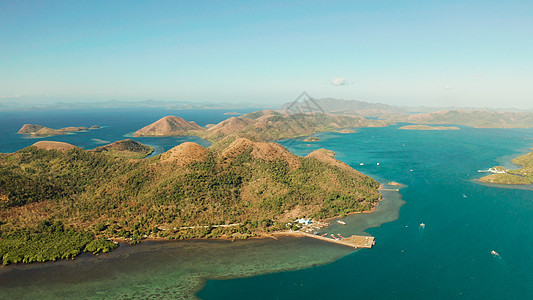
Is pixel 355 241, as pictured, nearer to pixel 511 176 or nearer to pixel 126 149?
pixel 511 176

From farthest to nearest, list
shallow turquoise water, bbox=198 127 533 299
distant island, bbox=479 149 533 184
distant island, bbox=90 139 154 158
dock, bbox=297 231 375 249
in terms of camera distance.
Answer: distant island, bbox=90 139 154 158, distant island, bbox=479 149 533 184, dock, bbox=297 231 375 249, shallow turquoise water, bbox=198 127 533 299

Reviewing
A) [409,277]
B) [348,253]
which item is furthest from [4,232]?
[409,277]

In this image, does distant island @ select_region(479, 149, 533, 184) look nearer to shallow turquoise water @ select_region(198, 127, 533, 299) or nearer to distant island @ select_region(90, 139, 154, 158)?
shallow turquoise water @ select_region(198, 127, 533, 299)

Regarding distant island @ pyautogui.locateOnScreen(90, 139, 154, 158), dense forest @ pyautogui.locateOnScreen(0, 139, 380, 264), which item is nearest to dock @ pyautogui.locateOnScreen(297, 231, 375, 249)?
dense forest @ pyautogui.locateOnScreen(0, 139, 380, 264)

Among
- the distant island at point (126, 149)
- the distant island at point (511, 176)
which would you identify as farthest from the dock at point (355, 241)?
the distant island at point (126, 149)

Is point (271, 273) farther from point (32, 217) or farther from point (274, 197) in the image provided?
point (32, 217)

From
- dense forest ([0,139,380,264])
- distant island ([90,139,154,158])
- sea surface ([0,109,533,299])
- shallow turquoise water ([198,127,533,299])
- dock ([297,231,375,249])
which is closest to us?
sea surface ([0,109,533,299])

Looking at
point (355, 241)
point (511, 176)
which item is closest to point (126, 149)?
point (355, 241)

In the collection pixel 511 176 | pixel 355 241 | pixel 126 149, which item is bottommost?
pixel 355 241

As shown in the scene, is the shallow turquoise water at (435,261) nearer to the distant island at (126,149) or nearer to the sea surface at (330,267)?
the sea surface at (330,267)

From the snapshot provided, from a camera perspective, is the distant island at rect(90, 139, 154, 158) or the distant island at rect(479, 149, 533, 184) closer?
the distant island at rect(479, 149, 533, 184)
